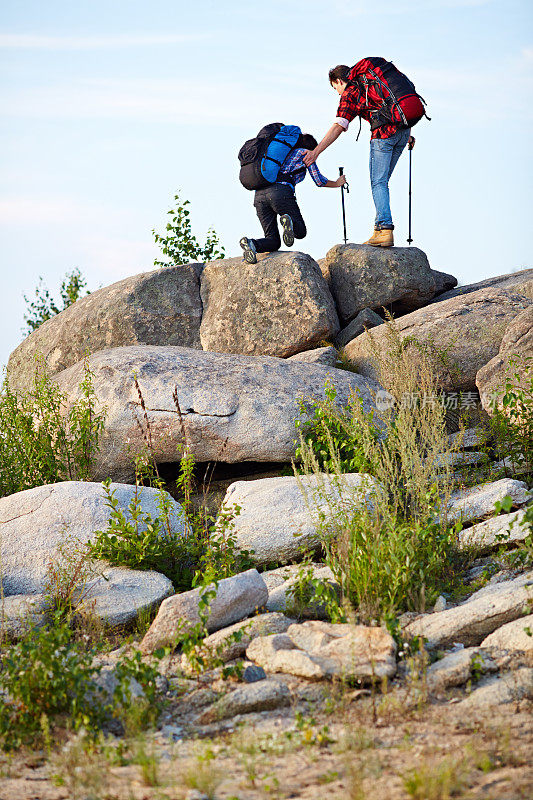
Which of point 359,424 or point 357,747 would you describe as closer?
point 357,747

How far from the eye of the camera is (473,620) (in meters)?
4.56

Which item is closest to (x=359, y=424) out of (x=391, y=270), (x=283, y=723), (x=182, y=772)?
(x=283, y=723)

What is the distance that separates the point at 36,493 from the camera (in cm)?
675

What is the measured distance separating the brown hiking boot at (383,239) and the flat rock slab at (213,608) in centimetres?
719

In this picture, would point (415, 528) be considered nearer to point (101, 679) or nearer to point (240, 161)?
point (101, 679)

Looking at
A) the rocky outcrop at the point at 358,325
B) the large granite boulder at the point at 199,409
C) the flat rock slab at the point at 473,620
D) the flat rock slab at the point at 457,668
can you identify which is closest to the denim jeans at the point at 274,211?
the rocky outcrop at the point at 358,325

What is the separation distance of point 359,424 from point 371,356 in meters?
2.56

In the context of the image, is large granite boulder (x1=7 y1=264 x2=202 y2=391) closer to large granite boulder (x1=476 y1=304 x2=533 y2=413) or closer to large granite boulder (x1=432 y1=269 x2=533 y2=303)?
large granite boulder (x1=432 y1=269 x2=533 y2=303)

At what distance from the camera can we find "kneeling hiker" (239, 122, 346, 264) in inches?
424

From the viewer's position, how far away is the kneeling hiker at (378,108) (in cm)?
1066

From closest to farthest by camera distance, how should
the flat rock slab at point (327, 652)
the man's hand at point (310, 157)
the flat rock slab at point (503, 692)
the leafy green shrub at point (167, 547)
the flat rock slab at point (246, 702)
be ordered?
the flat rock slab at point (503, 692) → the flat rock slab at point (246, 702) → the flat rock slab at point (327, 652) → the leafy green shrub at point (167, 547) → the man's hand at point (310, 157)

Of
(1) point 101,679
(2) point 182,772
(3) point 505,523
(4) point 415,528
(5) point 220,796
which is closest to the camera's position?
(5) point 220,796

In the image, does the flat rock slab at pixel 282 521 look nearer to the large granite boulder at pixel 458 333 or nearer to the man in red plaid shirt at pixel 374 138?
the large granite boulder at pixel 458 333

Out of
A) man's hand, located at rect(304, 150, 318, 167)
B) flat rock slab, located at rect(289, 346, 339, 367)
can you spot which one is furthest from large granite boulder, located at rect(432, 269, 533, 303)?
man's hand, located at rect(304, 150, 318, 167)
